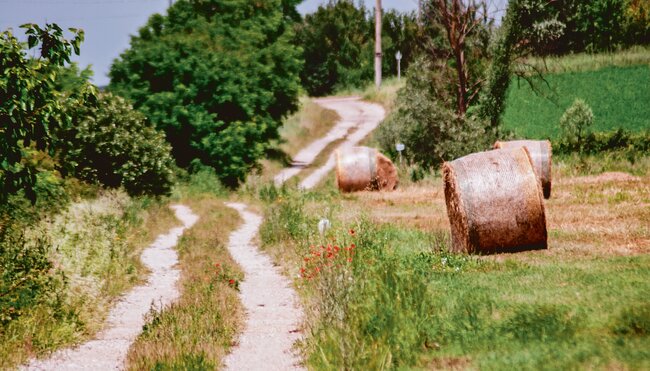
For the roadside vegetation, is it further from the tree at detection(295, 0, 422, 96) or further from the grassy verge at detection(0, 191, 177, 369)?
the tree at detection(295, 0, 422, 96)

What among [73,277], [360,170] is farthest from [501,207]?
[360,170]

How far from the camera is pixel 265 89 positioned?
3375cm

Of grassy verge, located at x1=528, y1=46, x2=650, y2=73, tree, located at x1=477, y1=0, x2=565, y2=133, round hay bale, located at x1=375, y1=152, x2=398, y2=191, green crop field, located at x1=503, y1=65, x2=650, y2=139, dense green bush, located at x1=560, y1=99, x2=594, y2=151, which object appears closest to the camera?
round hay bale, located at x1=375, y1=152, x2=398, y2=191

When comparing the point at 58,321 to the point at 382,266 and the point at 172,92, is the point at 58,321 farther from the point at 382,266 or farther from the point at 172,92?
the point at 172,92

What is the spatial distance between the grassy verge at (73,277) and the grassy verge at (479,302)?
129 inches

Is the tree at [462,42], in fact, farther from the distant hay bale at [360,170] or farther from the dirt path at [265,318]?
the dirt path at [265,318]

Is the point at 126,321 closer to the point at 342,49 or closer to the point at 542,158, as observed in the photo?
the point at 542,158

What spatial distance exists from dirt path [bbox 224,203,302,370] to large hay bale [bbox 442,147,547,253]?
3.37 m

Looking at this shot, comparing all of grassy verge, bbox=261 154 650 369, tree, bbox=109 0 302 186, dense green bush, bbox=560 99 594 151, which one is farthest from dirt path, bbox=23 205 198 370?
dense green bush, bbox=560 99 594 151

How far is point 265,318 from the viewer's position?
33.5 ft

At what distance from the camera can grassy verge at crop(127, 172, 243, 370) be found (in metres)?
7.57

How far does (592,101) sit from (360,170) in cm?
2022

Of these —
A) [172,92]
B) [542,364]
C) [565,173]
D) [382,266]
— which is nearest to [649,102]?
[565,173]

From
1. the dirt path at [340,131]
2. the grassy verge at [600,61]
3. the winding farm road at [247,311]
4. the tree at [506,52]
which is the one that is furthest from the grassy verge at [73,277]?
the grassy verge at [600,61]
